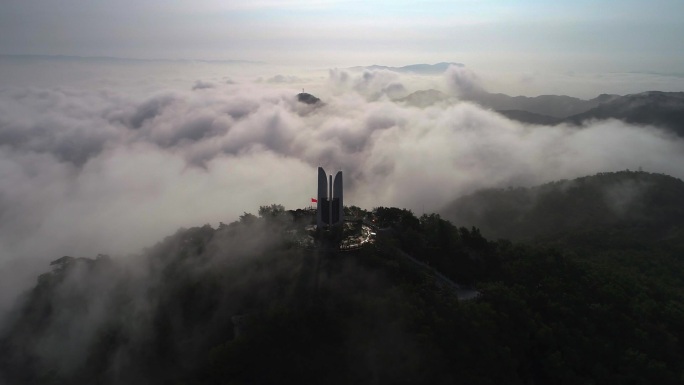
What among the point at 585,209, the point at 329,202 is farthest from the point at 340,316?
the point at 585,209

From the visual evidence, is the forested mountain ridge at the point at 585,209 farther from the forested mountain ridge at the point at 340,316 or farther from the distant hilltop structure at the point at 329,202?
the distant hilltop structure at the point at 329,202

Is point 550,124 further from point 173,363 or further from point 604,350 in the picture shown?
point 173,363

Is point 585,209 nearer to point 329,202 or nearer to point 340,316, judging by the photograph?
point 329,202

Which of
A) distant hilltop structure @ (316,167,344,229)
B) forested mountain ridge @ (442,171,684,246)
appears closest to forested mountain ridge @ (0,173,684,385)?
distant hilltop structure @ (316,167,344,229)

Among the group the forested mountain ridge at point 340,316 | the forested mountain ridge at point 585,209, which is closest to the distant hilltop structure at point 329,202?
the forested mountain ridge at point 340,316

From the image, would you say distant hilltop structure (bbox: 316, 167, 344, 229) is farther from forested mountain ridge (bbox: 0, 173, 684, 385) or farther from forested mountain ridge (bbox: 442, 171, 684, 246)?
forested mountain ridge (bbox: 442, 171, 684, 246)

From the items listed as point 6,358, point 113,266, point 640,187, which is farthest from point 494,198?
point 6,358
